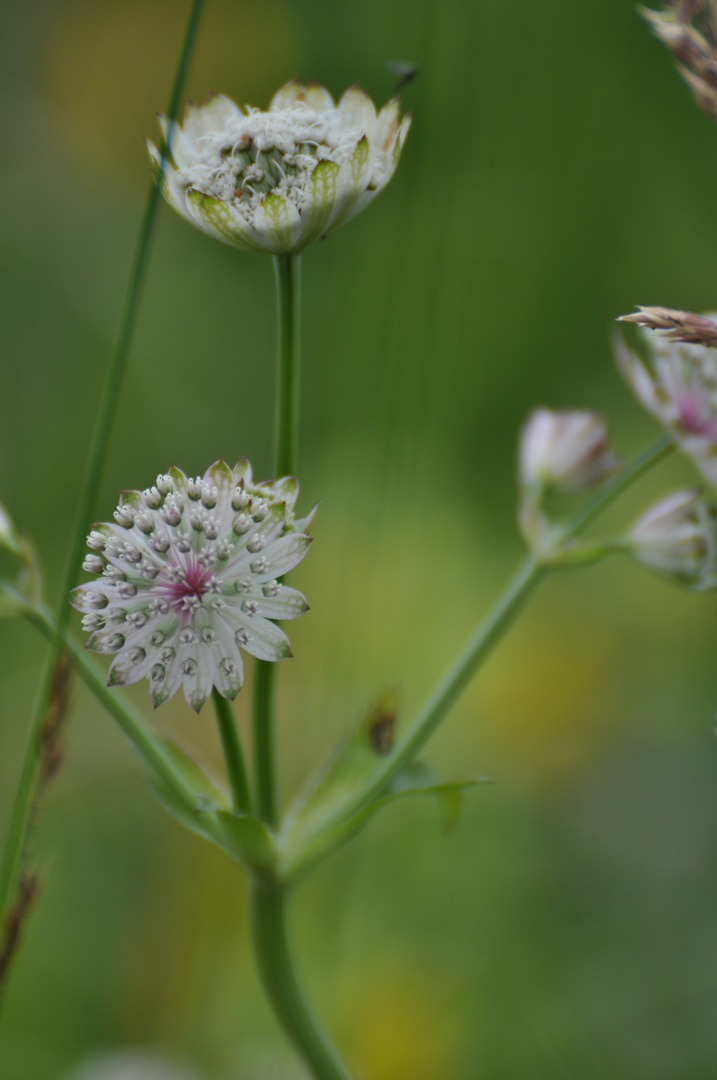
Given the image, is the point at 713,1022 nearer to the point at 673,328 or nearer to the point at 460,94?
the point at 673,328

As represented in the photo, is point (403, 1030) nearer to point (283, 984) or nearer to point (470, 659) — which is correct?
point (283, 984)

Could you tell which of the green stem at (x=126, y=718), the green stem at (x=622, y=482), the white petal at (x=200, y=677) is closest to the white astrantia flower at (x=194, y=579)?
the white petal at (x=200, y=677)

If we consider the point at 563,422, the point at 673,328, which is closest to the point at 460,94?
the point at 563,422

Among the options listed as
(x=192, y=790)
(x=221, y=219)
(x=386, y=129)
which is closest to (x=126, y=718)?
(x=192, y=790)

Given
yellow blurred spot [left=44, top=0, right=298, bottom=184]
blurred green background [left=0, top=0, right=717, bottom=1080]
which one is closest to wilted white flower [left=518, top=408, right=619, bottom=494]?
blurred green background [left=0, top=0, right=717, bottom=1080]

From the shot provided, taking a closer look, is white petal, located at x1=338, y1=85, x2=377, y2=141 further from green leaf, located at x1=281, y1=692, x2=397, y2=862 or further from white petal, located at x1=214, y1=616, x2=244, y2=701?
green leaf, located at x1=281, y1=692, x2=397, y2=862

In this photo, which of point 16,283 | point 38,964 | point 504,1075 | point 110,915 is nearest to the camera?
point 504,1075
